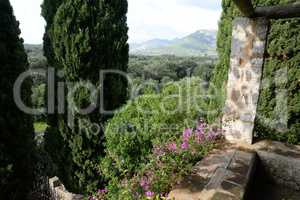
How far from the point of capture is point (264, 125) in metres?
4.06

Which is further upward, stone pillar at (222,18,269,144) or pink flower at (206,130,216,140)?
stone pillar at (222,18,269,144)

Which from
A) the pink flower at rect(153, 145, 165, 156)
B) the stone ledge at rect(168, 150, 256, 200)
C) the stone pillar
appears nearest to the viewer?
the stone ledge at rect(168, 150, 256, 200)

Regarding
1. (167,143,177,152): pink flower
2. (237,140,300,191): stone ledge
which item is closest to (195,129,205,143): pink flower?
(167,143,177,152): pink flower

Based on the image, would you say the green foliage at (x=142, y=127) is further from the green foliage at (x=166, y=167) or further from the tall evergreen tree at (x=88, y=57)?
the tall evergreen tree at (x=88, y=57)

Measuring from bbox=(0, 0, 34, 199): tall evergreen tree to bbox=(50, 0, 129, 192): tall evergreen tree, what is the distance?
3.75 feet

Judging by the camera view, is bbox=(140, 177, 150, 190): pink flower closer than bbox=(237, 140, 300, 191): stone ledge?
Yes

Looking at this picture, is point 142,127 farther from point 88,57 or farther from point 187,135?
point 88,57

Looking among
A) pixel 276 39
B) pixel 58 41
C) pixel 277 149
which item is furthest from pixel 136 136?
pixel 58 41

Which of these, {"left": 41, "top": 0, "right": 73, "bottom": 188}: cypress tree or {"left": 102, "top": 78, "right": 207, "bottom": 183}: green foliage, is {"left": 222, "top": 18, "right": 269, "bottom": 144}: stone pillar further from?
{"left": 41, "top": 0, "right": 73, "bottom": 188}: cypress tree

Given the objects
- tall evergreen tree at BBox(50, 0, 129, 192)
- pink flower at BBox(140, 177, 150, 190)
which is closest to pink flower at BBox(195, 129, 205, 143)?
pink flower at BBox(140, 177, 150, 190)

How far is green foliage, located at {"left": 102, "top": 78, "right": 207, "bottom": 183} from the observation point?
367cm

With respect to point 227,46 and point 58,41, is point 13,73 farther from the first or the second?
point 227,46

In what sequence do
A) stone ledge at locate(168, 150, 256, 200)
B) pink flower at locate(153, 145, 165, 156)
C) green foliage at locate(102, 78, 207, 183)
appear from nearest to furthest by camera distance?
stone ledge at locate(168, 150, 256, 200) < pink flower at locate(153, 145, 165, 156) < green foliage at locate(102, 78, 207, 183)

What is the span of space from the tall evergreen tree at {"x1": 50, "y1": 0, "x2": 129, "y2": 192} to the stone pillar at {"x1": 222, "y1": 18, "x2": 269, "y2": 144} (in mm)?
2981
